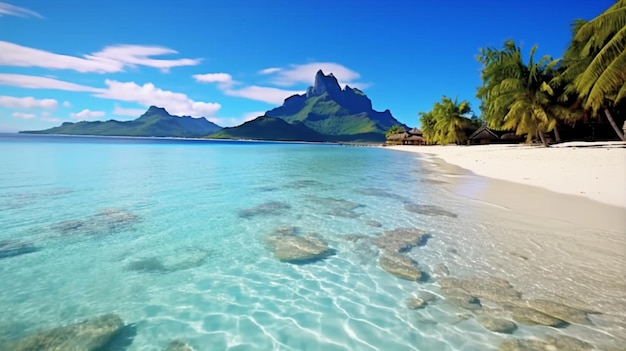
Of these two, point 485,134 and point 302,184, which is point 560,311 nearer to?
point 302,184

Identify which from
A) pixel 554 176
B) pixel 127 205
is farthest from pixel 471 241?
pixel 554 176

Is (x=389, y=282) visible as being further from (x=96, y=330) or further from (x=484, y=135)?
(x=484, y=135)

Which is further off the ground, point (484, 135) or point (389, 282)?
point (484, 135)

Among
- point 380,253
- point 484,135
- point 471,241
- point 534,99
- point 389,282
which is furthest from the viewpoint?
point 484,135

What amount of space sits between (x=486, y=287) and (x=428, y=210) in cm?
437

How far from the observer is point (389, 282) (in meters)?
4.18

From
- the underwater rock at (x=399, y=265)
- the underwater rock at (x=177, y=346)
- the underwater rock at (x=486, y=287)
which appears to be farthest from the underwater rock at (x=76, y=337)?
the underwater rock at (x=486, y=287)

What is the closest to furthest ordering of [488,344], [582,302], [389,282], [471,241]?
1. [488,344]
2. [582,302]
3. [389,282]
4. [471,241]

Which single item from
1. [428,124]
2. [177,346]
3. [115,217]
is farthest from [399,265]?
[428,124]

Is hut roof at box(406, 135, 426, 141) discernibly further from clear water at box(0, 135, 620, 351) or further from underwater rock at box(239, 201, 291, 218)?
underwater rock at box(239, 201, 291, 218)

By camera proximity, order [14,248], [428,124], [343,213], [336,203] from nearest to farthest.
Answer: [14,248] → [343,213] → [336,203] → [428,124]

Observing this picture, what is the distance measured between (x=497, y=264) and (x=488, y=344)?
2.14 m

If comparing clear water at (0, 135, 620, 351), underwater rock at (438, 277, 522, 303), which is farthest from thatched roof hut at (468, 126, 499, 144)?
underwater rock at (438, 277, 522, 303)

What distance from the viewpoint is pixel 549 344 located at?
283 centimetres
